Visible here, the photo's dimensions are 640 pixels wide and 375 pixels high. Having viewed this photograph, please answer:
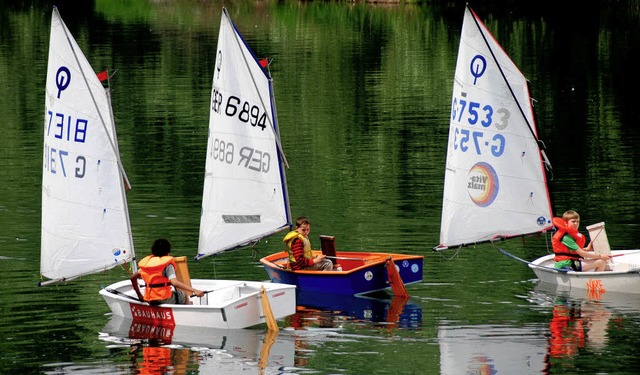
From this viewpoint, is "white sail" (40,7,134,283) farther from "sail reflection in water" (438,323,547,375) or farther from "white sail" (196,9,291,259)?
"sail reflection in water" (438,323,547,375)

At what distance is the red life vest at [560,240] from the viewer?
32125 millimetres

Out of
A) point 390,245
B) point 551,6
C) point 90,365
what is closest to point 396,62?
point 551,6

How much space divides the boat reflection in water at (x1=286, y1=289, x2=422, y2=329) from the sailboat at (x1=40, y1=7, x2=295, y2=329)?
4.19 feet

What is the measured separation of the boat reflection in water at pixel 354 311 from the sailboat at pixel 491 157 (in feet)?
12.3

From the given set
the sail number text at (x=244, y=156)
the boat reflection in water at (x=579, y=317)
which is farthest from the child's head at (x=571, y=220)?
the sail number text at (x=244, y=156)

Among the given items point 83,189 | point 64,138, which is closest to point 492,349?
point 83,189

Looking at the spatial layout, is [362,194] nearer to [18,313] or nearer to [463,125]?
[463,125]

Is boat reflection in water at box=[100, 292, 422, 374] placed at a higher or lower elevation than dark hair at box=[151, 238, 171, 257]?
lower

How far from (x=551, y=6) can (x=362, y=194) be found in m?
80.1

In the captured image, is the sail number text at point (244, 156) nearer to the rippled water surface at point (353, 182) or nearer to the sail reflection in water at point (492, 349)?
the rippled water surface at point (353, 182)

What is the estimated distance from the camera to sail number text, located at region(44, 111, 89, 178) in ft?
101

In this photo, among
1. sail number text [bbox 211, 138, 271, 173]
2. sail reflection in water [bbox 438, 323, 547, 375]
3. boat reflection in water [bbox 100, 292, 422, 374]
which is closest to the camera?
sail reflection in water [bbox 438, 323, 547, 375]

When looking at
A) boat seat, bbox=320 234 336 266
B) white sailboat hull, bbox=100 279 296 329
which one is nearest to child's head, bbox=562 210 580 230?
boat seat, bbox=320 234 336 266

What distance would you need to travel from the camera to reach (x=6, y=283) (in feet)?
112
